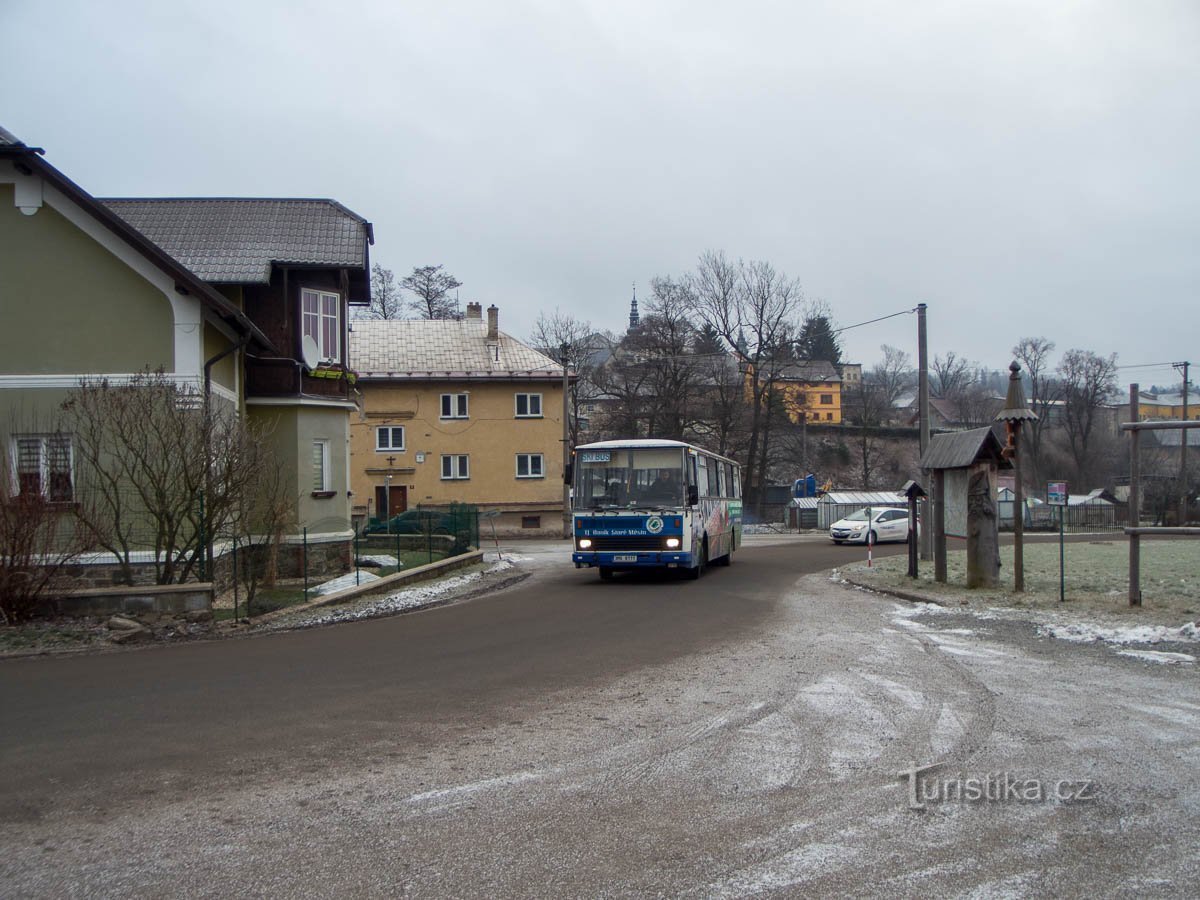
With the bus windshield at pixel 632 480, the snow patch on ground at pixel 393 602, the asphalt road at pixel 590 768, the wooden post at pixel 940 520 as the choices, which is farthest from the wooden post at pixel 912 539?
the snow patch on ground at pixel 393 602

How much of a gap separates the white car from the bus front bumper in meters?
20.6

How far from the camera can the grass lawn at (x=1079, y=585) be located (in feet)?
47.0

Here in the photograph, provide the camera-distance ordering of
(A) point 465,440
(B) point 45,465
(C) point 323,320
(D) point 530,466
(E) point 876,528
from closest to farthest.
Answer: (B) point 45,465
(C) point 323,320
(E) point 876,528
(A) point 465,440
(D) point 530,466

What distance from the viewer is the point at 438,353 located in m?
51.3

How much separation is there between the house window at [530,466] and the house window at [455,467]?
98.7 inches

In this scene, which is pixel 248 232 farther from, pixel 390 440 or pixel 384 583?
pixel 390 440

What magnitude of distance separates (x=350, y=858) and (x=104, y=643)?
373 inches

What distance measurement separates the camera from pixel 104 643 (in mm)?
13062

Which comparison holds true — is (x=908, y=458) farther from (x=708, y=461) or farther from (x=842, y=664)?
(x=842, y=664)

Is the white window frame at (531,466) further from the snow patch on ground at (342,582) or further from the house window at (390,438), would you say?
the snow patch on ground at (342,582)

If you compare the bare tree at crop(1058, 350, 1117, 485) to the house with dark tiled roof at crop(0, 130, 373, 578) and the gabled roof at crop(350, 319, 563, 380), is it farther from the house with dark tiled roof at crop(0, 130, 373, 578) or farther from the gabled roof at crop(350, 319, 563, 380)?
the house with dark tiled roof at crop(0, 130, 373, 578)

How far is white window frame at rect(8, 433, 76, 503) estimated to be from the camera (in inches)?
573

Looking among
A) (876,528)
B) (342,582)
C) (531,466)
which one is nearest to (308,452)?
(342,582)

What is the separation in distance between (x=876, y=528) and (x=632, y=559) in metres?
22.6
